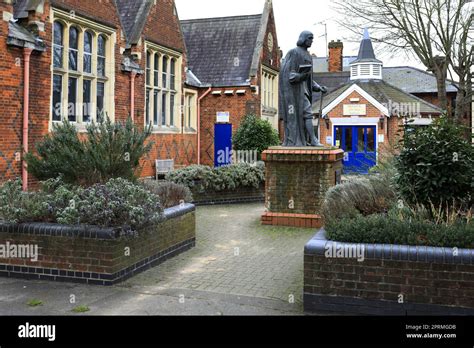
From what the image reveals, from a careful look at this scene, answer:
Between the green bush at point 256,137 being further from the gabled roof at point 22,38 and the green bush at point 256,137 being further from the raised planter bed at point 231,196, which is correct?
the gabled roof at point 22,38

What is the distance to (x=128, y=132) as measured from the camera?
8625 mm

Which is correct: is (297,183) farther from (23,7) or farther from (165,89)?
(165,89)

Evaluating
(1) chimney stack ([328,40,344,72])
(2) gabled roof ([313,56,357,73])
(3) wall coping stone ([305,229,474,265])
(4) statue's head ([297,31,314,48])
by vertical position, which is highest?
(2) gabled roof ([313,56,357,73])

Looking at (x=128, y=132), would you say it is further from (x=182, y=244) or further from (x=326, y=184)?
(x=326, y=184)

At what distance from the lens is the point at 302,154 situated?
1078cm

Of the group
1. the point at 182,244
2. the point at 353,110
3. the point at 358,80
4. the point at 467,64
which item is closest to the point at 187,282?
the point at 182,244

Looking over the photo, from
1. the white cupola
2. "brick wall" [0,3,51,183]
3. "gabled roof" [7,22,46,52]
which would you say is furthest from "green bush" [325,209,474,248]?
the white cupola

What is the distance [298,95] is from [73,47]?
792 centimetres

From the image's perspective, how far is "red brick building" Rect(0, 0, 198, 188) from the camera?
12.5 metres

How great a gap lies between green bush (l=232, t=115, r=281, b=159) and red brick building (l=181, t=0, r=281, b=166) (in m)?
3.68

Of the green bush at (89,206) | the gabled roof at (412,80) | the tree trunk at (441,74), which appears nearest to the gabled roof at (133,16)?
the green bush at (89,206)

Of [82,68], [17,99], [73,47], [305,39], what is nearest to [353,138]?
[82,68]

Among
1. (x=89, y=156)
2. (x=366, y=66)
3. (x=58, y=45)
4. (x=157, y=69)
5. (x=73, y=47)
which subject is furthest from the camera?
(x=366, y=66)

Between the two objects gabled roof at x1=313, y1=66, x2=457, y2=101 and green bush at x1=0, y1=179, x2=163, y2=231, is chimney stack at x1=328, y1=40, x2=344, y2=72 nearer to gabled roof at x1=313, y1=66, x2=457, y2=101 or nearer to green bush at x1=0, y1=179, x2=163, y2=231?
gabled roof at x1=313, y1=66, x2=457, y2=101
